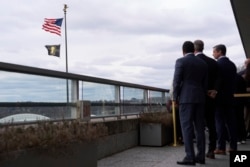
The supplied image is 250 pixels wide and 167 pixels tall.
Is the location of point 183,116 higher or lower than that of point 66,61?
lower

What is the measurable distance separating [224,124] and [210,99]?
865 millimetres

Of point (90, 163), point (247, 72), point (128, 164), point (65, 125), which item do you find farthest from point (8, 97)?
point (247, 72)

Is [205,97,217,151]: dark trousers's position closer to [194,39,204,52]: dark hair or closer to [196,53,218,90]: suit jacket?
[196,53,218,90]: suit jacket

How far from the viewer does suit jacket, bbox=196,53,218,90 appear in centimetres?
830

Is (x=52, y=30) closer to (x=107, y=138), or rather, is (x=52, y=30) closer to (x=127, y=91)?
(x=127, y=91)

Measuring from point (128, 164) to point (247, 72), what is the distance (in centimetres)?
481

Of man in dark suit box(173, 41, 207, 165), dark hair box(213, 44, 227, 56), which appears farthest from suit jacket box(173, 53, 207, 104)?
dark hair box(213, 44, 227, 56)

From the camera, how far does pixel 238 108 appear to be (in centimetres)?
1080

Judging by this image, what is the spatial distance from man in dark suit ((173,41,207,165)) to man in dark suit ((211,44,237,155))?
112 centimetres

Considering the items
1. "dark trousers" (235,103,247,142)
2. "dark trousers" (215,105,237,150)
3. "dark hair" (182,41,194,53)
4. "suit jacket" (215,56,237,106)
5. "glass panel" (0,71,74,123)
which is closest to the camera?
"glass panel" (0,71,74,123)

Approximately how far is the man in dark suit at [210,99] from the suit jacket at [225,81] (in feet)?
0.61

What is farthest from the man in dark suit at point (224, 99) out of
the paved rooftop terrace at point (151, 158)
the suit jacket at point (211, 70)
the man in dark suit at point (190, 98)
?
the man in dark suit at point (190, 98)

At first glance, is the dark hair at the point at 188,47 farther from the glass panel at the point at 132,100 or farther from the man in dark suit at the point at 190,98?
the glass panel at the point at 132,100

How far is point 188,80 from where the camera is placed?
749 centimetres
